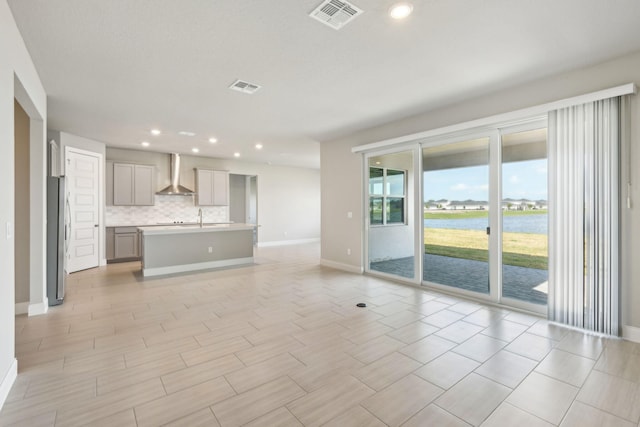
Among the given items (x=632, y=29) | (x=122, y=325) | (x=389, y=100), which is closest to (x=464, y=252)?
(x=389, y=100)

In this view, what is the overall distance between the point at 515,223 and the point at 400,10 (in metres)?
2.95

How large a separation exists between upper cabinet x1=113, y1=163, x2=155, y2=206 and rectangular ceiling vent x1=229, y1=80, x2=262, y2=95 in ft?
16.2

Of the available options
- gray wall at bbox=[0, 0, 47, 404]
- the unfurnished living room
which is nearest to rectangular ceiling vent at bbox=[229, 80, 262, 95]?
the unfurnished living room

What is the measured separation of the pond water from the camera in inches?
140

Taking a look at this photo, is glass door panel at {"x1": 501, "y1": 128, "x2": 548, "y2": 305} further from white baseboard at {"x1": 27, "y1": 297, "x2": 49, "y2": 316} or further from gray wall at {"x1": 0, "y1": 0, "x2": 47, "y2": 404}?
white baseboard at {"x1": 27, "y1": 297, "x2": 49, "y2": 316}

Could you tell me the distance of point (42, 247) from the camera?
3.48 m

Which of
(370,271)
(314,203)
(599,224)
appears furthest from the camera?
(314,203)

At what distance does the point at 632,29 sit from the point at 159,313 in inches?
212

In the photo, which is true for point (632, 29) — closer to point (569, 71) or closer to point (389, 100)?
point (569, 71)

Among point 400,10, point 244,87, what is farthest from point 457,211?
point 244,87

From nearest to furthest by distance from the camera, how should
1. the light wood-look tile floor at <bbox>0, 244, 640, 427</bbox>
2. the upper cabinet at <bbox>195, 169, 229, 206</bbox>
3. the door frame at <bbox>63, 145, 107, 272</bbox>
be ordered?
the light wood-look tile floor at <bbox>0, 244, 640, 427</bbox>, the door frame at <bbox>63, 145, 107, 272</bbox>, the upper cabinet at <bbox>195, 169, 229, 206</bbox>

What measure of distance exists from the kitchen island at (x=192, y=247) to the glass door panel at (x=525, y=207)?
4.94m

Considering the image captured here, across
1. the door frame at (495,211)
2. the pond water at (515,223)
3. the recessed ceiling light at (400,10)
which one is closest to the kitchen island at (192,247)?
the pond water at (515,223)

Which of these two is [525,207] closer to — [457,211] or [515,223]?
[515,223]
